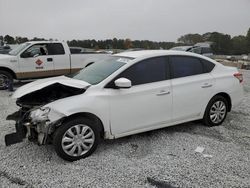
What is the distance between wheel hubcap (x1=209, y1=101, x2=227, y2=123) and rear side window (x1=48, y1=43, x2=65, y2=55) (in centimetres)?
702

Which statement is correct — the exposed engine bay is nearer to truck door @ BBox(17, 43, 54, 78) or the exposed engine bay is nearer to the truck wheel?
the truck wheel

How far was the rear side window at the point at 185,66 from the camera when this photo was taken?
15.1 feet

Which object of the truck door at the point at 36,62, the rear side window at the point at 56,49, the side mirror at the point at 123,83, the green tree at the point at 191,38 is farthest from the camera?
the green tree at the point at 191,38

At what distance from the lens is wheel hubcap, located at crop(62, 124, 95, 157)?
143 inches

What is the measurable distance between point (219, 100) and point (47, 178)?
139 inches

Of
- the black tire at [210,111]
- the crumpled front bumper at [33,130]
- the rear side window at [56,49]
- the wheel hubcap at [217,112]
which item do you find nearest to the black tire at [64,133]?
the crumpled front bumper at [33,130]

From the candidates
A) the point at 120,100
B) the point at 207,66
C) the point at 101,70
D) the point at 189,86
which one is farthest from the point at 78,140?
the point at 207,66

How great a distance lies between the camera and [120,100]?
3.95 metres

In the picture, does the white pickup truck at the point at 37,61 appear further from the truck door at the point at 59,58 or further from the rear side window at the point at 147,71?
the rear side window at the point at 147,71

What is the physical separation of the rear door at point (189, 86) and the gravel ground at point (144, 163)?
45 cm

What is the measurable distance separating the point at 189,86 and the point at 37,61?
687 cm

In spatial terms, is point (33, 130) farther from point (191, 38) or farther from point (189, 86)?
point (191, 38)

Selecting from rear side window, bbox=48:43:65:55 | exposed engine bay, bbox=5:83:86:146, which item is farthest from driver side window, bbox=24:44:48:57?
exposed engine bay, bbox=5:83:86:146

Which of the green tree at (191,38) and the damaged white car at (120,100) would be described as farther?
the green tree at (191,38)
